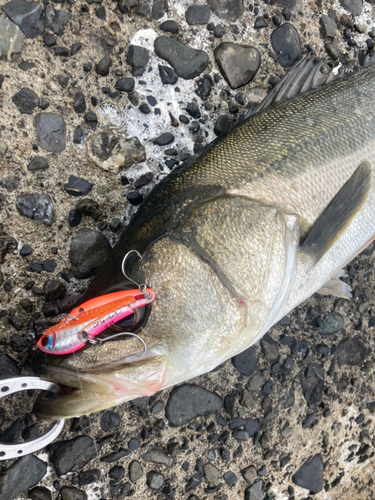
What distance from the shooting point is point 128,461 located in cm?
225

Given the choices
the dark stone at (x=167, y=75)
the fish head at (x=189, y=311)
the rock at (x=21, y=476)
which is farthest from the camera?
the dark stone at (x=167, y=75)

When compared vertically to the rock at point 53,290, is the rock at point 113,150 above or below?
above

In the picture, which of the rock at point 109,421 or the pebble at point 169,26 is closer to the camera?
→ the rock at point 109,421

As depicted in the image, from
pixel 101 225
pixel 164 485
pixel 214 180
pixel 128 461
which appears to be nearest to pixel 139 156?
pixel 101 225

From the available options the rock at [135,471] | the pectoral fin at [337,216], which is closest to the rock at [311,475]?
the rock at [135,471]

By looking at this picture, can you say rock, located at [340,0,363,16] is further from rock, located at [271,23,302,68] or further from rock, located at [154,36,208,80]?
rock, located at [154,36,208,80]

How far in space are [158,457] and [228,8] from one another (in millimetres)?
2821

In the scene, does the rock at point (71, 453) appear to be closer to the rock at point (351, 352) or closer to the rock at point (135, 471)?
the rock at point (135, 471)

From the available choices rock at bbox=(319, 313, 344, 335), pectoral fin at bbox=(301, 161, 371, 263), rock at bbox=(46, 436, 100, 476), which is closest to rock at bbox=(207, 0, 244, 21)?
pectoral fin at bbox=(301, 161, 371, 263)

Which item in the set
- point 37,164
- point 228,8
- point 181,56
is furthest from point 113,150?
point 228,8

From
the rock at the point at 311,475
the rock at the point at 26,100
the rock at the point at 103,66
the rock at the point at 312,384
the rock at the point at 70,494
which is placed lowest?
the rock at the point at 311,475

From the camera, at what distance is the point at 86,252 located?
2.21 meters

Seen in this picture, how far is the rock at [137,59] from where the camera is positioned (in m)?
2.40

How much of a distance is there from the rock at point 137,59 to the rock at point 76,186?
74cm
